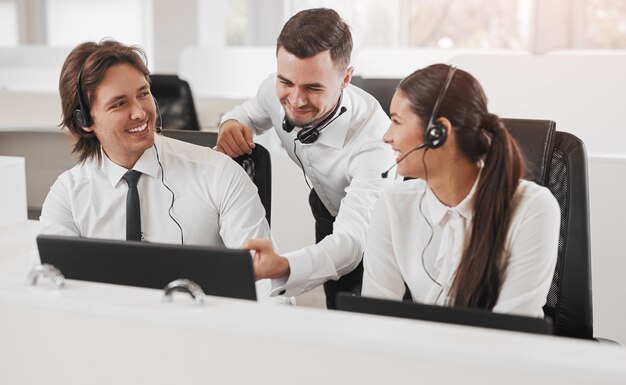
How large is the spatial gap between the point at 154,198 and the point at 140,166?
85 mm

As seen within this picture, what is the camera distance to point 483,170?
1572 mm

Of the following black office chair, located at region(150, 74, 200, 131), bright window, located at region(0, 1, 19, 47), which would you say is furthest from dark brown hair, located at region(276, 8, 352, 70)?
bright window, located at region(0, 1, 19, 47)

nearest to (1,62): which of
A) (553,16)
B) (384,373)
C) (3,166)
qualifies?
(553,16)

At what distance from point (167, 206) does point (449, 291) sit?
2.46 ft

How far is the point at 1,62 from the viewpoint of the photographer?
259 inches

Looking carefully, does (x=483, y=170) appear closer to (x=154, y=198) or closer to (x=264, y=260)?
(x=264, y=260)

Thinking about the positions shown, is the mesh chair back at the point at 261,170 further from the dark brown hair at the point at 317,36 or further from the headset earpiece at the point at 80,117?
the headset earpiece at the point at 80,117

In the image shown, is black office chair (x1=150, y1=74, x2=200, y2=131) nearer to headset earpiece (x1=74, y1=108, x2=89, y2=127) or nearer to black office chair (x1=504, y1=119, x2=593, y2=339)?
headset earpiece (x1=74, y1=108, x2=89, y2=127)

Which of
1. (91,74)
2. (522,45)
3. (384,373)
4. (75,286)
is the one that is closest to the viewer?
(384,373)

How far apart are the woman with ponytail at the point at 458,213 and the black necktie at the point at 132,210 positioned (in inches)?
23.0

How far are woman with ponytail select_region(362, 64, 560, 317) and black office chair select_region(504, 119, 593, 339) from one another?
116mm

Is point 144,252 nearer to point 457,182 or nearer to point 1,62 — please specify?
point 457,182

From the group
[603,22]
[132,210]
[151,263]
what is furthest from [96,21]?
[151,263]

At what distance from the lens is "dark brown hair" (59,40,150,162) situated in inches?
74.9
